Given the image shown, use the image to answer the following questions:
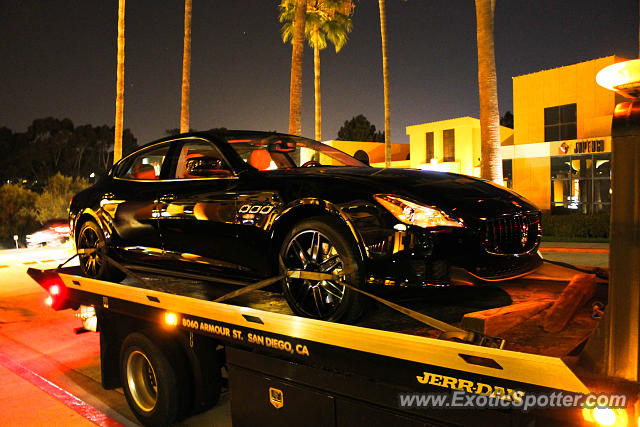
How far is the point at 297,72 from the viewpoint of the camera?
16.2 meters

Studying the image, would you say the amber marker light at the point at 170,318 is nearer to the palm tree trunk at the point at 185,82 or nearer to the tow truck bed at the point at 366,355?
the tow truck bed at the point at 366,355

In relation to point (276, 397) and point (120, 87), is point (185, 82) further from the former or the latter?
point (276, 397)

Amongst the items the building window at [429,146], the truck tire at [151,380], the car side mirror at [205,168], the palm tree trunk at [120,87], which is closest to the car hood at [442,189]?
the car side mirror at [205,168]

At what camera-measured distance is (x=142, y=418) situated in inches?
170

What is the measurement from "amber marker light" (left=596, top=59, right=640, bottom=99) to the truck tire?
3.27 m

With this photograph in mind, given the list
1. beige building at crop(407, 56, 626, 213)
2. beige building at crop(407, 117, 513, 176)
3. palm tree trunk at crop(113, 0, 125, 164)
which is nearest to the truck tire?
palm tree trunk at crop(113, 0, 125, 164)

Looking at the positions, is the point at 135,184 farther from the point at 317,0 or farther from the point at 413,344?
the point at 317,0

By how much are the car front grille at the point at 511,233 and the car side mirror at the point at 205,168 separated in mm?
1878

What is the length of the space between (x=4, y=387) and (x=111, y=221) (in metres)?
1.98

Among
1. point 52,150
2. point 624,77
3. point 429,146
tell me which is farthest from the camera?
point 52,150

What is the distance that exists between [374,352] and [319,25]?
23254 millimetres

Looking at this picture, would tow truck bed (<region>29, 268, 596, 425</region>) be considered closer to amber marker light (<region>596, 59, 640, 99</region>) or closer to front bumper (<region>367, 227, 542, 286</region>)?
front bumper (<region>367, 227, 542, 286</region>)

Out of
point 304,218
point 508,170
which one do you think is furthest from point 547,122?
point 304,218

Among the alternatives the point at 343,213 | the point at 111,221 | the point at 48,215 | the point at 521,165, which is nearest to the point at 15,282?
the point at 111,221
